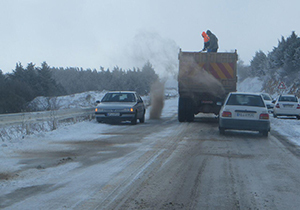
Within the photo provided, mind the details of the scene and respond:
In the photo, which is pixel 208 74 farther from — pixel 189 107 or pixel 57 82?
pixel 57 82

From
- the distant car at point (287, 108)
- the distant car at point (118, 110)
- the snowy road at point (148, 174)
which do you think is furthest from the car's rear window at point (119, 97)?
the distant car at point (287, 108)

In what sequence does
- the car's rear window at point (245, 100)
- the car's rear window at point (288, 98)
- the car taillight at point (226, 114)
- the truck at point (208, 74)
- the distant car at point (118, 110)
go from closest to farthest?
1. the car taillight at point (226, 114)
2. the car's rear window at point (245, 100)
3. the distant car at point (118, 110)
4. the truck at point (208, 74)
5. the car's rear window at point (288, 98)

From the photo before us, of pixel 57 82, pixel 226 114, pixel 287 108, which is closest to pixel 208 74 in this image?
pixel 226 114

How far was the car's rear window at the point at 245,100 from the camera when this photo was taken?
43.4ft

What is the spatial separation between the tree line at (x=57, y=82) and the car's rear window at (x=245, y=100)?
111ft

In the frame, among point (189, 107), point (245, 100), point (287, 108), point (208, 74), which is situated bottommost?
point (287, 108)

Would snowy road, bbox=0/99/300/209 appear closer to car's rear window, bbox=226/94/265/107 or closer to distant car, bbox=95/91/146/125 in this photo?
car's rear window, bbox=226/94/265/107

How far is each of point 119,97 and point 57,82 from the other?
110 meters

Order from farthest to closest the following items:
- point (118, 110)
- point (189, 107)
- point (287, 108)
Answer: point (287, 108), point (189, 107), point (118, 110)

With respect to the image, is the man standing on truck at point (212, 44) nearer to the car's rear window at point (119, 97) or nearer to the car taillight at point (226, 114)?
the car's rear window at point (119, 97)

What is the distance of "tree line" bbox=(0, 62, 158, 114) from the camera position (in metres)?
52.7

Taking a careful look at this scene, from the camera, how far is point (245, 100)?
43.9ft

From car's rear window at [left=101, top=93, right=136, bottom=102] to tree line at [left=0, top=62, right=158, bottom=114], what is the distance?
27.0 meters

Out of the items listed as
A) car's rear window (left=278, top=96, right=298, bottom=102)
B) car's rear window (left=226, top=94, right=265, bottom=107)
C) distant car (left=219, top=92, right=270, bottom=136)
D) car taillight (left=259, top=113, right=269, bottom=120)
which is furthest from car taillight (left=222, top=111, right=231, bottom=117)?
car's rear window (left=278, top=96, right=298, bottom=102)
